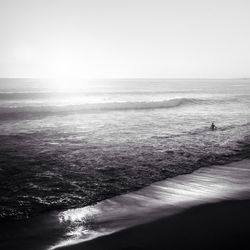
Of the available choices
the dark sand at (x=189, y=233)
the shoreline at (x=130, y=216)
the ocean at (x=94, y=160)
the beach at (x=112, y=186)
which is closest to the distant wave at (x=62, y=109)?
the ocean at (x=94, y=160)

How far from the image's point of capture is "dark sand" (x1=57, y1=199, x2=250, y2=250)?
419cm

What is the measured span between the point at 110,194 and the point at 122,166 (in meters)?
2.26

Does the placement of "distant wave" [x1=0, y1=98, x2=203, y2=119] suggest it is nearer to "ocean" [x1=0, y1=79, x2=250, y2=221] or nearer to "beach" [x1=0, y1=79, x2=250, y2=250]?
"ocean" [x1=0, y1=79, x2=250, y2=221]

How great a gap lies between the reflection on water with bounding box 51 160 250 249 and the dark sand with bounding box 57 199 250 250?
0.22 metres

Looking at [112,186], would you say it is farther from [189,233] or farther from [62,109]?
[62,109]

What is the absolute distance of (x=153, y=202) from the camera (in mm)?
5891

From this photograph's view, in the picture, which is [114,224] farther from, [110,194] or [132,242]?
[110,194]

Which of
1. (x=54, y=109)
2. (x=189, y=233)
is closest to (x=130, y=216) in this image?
(x=189, y=233)

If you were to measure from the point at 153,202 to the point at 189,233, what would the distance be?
1.43 meters

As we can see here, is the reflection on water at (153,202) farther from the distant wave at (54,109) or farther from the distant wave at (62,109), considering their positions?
the distant wave at (62,109)

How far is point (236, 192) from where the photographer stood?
6.27 m

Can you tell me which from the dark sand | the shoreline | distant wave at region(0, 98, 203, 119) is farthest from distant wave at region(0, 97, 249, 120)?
the dark sand

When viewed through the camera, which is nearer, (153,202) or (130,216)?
(130,216)

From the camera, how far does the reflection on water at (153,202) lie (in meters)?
4.82
